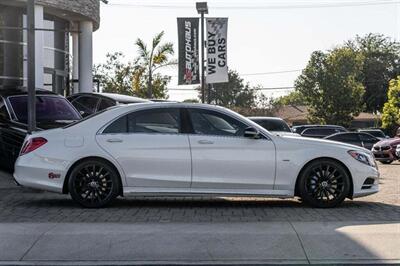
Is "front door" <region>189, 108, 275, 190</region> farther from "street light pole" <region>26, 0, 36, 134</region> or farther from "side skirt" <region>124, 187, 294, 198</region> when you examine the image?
"street light pole" <region>26, 0, 36, 134</region>

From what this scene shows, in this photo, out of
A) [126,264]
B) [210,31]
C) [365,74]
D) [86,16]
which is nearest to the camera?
[126,264]

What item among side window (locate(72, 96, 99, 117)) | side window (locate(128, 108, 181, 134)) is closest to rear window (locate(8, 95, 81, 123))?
side window (locate(72, 96, 99, 117))

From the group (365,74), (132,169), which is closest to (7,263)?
(132,169)

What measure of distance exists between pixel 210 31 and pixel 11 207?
41.7 ft

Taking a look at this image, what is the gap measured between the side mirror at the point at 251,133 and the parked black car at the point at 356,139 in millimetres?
17562

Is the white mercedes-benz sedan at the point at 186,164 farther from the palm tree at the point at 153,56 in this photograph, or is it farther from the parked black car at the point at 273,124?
the palm tree at the point at 153,56

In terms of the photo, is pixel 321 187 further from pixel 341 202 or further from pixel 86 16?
pixel 86 16

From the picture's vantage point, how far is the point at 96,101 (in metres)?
15.7

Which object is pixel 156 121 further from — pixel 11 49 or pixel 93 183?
pixel 11 49

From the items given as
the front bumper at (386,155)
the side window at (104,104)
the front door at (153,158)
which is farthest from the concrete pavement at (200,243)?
the front bumper at (386,155)

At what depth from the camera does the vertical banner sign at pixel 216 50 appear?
2088 centimetres

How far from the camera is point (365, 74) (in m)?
75.3

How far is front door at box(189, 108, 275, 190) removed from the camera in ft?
30.1

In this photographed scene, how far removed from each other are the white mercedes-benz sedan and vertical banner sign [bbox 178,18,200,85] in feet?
39.8
